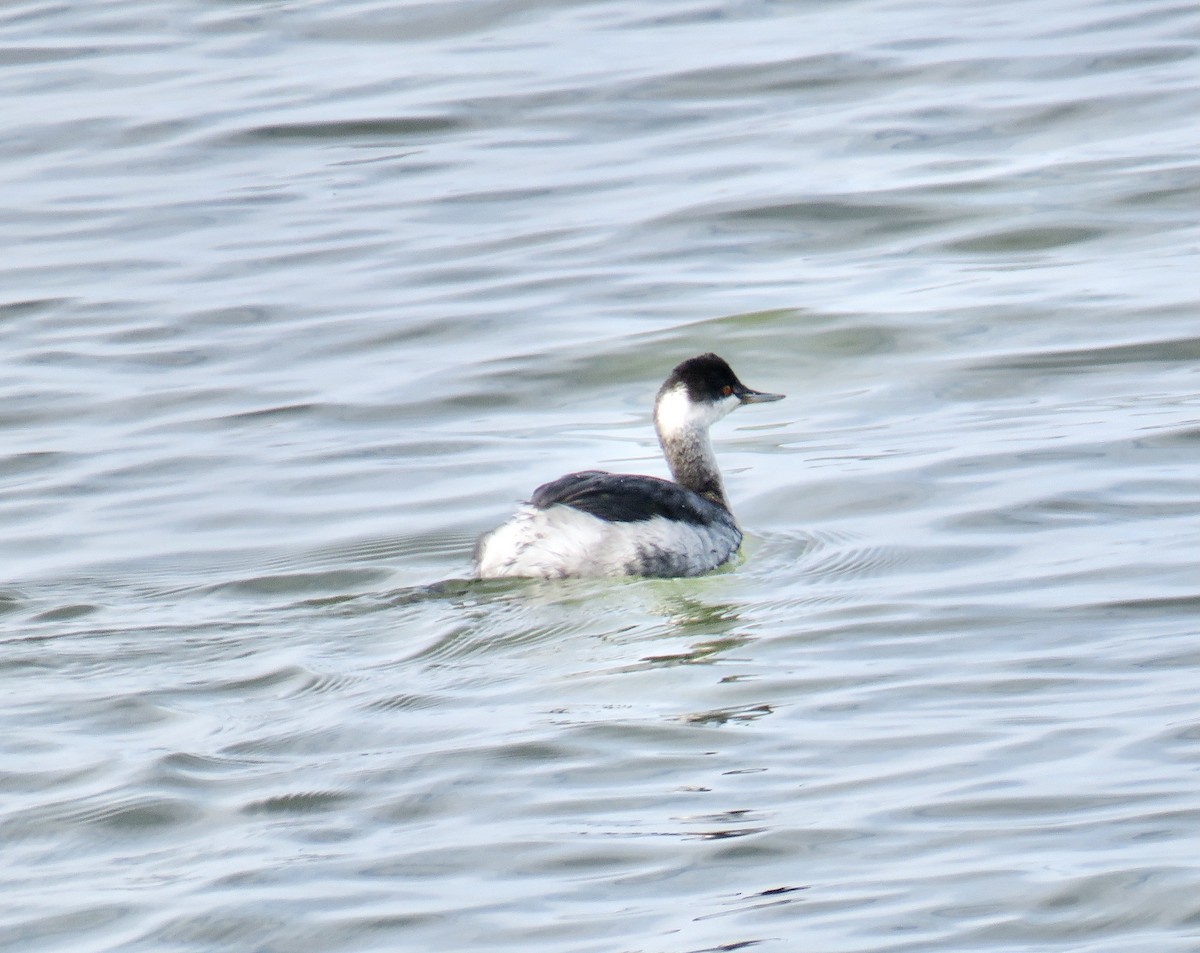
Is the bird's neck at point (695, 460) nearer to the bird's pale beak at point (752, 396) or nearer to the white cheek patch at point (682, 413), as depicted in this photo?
the white cheek patch at point (682, 413)

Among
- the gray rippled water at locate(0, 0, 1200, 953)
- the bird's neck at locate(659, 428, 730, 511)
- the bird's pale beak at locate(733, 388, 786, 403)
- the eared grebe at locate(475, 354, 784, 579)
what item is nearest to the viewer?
the gray rippled water at locate(0, 0, 1200, 953)

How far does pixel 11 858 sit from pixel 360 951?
1.11m

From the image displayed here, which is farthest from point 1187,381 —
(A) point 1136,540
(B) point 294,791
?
(B) point 294,791

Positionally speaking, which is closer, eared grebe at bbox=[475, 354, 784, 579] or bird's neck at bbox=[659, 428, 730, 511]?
eared grebe at bbox=[475, 354, 784, 579]

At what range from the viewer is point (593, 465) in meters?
10.5

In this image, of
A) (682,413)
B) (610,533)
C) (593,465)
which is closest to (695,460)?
(682,413)

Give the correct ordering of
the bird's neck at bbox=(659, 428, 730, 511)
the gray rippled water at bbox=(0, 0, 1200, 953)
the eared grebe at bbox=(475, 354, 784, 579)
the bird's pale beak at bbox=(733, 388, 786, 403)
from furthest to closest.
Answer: the bird's pale beak at bbox=(733, 388, 786, 403)
the bird's neck at bbox=(659, 428, 730, 511)
the eared grebe at bbox=(475, 354, 784, 579)
the gray rippled water at bbox=(0, 0, 1200, 953)

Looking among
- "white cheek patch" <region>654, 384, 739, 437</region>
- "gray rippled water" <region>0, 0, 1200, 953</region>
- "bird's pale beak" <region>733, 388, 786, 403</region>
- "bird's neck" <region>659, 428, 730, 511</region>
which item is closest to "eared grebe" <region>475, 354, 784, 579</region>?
"gray rippled water" <region>0, 0, 1200, 953</region>

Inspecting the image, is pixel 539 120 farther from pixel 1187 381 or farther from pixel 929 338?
pixel 1187 381

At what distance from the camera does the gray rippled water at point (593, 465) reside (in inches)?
218

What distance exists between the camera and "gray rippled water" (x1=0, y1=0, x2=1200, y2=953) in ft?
18.2

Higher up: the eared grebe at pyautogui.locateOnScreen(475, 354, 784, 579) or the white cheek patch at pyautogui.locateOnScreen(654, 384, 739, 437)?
the white cheek patch at pyautogui.locateOnScreen(654, 384, 739, 437)

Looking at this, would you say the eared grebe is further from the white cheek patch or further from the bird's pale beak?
the bird's pale beak

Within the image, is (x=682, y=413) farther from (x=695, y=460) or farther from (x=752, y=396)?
(x=752, y=396)
